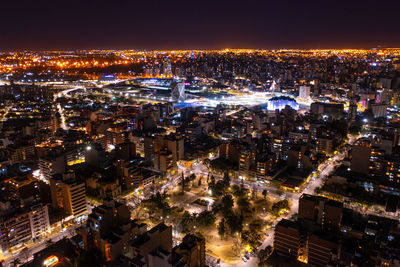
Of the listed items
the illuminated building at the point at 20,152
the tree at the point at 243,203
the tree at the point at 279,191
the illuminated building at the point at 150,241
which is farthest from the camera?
the illuminated building at the point at 20,152

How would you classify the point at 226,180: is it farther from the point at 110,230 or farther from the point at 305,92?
the point at 305,92

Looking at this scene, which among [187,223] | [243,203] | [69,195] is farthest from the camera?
[243,203]

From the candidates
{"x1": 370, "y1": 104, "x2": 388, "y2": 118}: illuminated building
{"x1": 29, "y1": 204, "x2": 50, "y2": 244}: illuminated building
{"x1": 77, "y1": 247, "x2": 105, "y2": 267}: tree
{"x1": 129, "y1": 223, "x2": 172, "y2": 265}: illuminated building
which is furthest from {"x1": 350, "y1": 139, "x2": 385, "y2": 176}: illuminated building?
{"x1": 29, "y1": 204, "x2": 50, "y2": 244}: illuminated building

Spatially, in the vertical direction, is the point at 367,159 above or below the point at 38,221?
above

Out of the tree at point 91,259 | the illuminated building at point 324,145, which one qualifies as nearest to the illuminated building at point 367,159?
the illuminated building at point 324,145

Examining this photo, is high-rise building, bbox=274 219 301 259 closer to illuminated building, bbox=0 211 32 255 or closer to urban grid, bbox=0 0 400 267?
urban grid, bbox=0 0 400 267

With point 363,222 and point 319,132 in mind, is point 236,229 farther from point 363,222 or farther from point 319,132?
point 319,132

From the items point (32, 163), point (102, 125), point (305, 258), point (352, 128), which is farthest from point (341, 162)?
point (32, 163)

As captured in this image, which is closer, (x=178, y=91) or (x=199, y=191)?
(x=199, y=191)

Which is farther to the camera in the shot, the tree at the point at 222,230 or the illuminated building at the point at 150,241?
the tree at the point at 222,230

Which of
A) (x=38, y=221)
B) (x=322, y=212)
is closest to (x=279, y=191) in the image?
(x=322, y=212)

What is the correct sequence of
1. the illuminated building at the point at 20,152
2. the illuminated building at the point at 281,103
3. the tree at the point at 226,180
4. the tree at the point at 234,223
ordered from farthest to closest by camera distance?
the illuminated building at the point at 281,103, the illuminated building at the point at 20,152, the tree at the point at 226,180, the tree at the point at 234,223

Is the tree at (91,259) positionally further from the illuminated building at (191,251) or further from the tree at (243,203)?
the tree at (243,203)
